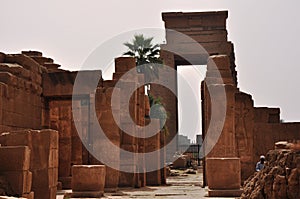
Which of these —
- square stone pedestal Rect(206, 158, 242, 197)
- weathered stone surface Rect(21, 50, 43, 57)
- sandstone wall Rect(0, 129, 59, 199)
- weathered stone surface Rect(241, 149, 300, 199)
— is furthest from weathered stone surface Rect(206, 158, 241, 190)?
weathered stone surface Rect(21, 50, 43, 57)

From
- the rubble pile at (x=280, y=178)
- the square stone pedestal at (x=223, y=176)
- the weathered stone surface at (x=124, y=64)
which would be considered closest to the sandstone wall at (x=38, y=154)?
the rubble pile at (x=280, y=178)

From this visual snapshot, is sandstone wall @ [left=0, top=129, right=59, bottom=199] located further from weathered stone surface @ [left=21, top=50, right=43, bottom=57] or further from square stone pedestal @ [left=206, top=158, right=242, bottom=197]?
weathered stone surface @ [left=21, top=50, right=43, bottom=57]

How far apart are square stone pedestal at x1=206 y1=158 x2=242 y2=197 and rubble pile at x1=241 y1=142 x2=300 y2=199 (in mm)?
4317

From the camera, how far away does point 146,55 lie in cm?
2833

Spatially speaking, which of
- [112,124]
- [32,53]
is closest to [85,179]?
[112,124]

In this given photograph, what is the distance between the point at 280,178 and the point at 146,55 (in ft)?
66.4

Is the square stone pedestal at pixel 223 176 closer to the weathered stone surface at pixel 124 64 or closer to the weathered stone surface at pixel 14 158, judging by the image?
the weathered stone surface at pixel 124 64

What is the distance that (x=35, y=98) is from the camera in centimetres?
1648

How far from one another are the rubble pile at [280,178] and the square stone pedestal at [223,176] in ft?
14.2

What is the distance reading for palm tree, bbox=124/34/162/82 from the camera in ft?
90.7

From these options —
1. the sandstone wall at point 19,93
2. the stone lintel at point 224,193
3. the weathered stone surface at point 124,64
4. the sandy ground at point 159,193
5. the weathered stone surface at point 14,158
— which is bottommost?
the sandy ground at point 159,193

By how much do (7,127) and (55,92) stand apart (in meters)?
3.27

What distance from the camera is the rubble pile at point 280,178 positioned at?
27.6 feet

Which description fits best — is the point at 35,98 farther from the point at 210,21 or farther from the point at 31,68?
the point at 210,21
